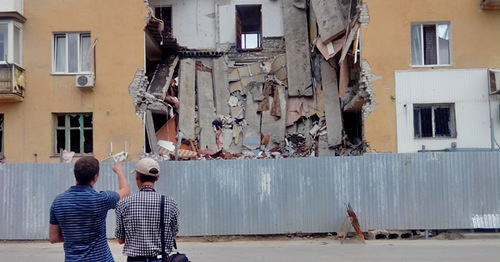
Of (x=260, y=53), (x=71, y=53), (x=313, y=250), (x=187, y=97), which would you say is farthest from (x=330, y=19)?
(x=313, y=250)

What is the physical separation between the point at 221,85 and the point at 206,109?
144cm

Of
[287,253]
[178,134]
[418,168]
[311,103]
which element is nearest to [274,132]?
[311,103]

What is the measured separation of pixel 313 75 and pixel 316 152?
11.1 feet

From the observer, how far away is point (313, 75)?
1859cm

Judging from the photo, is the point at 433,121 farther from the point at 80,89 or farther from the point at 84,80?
the point at 80,89

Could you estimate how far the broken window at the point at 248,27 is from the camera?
20.3m

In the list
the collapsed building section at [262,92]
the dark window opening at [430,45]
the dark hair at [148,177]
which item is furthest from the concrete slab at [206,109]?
the dark hair at [148,177]

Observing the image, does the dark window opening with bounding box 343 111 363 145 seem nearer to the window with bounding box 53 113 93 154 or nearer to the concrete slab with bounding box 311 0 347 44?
the concrete slab with bounding box 311 0 347 44

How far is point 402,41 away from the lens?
14297 millimetres

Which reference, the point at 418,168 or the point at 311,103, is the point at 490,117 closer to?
the point at 418,168

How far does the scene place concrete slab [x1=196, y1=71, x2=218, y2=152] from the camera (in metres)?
17.4

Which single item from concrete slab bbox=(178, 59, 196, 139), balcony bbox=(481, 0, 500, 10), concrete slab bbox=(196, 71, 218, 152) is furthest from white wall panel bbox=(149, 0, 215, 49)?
balcony bbox=(481, 0, 500, 10)

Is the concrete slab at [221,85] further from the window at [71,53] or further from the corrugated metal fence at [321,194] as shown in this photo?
the corrugated metal fence at [321,194]

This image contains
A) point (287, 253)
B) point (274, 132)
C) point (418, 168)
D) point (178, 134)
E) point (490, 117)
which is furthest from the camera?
point (274, 132)
